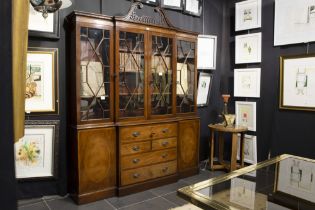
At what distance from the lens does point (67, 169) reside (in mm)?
2846

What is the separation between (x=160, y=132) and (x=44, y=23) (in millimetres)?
1791

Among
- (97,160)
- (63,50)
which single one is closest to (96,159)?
(97,160)

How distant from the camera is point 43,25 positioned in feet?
8.54

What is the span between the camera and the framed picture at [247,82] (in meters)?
3.66

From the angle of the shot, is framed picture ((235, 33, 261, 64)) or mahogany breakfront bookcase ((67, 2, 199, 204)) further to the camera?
framed picture ((235, 33, 261, 64))

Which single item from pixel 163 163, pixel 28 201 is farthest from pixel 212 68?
pixel 28 201

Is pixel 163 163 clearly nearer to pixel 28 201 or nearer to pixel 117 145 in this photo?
pixel 117 145

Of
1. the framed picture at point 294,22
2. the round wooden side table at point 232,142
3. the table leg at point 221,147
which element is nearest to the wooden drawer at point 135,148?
the round wooden side table at point 232,142

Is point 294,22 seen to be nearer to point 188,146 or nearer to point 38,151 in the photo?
point 188,146

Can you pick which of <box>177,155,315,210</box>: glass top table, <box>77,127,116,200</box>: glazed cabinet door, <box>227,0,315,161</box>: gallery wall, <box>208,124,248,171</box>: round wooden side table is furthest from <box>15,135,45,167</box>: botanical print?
<box>227,0,315,161</box>: gallery wall

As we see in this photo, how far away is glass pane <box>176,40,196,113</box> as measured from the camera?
3318 millimetres

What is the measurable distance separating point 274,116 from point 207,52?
1381mm

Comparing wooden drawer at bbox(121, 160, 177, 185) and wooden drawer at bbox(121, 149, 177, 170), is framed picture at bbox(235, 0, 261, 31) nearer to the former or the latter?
wooden drawer at bbox(121, 149, 177, 170)

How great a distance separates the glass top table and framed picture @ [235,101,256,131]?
68.4 inches
